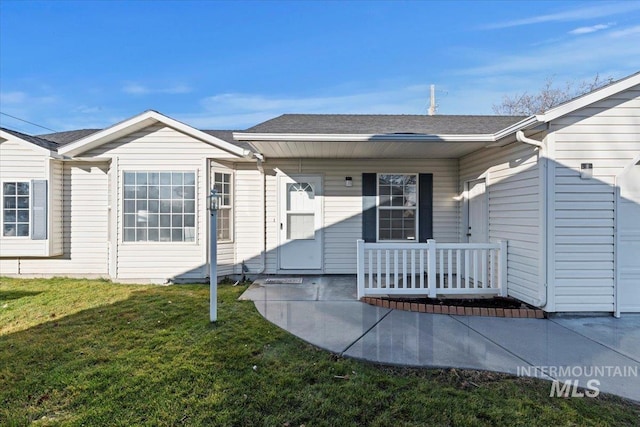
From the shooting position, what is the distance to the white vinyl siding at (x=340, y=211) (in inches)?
271

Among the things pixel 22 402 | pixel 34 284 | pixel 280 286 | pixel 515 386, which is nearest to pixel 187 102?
pixel 34 284

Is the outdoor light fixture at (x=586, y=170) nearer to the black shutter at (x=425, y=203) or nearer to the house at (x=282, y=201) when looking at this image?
the house at (x=282, y=201)

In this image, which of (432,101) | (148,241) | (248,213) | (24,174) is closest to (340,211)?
(248,213)

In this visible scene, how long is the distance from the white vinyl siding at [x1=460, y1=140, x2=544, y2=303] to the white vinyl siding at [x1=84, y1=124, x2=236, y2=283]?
5112mm

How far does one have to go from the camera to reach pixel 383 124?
652 cm

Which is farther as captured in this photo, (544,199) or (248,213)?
(248,213)

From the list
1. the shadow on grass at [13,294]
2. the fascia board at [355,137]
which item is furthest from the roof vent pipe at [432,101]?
the shadow on grass at [13,294]

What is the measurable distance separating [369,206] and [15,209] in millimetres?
7495

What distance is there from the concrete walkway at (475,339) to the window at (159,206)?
261 centimetres

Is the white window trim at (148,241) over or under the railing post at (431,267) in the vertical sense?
over

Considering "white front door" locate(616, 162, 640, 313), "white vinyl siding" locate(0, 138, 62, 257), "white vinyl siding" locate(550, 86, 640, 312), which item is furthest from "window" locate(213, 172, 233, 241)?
"white front door" locate(616, 162, 640, 313)

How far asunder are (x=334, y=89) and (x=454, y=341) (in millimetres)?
11771

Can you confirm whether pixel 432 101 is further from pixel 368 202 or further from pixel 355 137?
pixel 355 137

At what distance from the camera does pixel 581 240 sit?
170 inches
